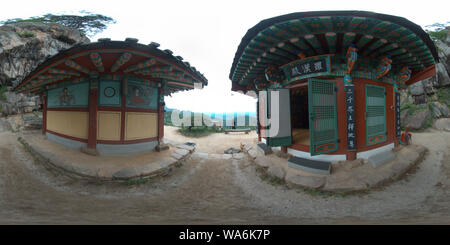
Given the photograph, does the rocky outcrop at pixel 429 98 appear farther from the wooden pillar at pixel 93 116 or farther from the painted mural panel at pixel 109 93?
the wooden pillar at pixel 93 116

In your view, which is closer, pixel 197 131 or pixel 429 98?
pixel 429 98

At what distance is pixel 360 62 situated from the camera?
489cm

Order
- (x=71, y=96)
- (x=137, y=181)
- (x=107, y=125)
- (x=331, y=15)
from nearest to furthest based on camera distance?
1. (x=331, y=15)
2. (x=137, y=181)
3. (x=107, y=125)
4. (x=71, y=96)

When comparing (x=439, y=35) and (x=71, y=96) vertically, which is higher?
(x=439, y=35)

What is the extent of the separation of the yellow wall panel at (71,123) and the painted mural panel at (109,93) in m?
0.86

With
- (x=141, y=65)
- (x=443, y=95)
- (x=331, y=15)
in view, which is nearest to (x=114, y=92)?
(x=141, y=65)

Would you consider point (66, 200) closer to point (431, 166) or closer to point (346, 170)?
point (346, 170)

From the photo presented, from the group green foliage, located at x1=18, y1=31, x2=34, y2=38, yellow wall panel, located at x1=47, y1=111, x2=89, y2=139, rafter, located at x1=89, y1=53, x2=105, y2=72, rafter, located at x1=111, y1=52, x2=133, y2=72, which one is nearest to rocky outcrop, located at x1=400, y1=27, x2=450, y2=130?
rafter, located at x1=111, y1=52, x2=133, y2=72

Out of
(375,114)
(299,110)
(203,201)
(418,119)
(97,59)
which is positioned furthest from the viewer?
(418,119)

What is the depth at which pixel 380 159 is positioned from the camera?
4.96 metres

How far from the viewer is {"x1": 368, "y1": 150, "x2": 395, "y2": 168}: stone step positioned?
4770mm

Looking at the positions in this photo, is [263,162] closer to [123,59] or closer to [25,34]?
[123,59]

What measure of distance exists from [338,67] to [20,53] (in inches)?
865

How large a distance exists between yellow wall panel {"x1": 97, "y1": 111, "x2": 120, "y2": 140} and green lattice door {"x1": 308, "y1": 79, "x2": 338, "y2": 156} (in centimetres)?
596
